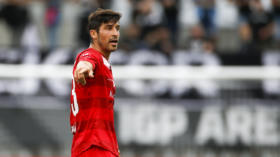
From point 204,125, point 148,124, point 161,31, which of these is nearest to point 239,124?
point 204,125

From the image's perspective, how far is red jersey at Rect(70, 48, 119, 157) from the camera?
5191mm

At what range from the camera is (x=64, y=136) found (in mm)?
10898

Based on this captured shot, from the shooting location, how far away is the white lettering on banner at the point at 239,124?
431 inches

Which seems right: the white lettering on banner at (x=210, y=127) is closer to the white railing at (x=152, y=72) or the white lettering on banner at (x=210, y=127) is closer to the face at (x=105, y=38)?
the white railing at (x=152, y=72)

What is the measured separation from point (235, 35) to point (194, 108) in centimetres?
184

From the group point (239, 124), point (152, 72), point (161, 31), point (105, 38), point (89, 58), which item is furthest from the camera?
point (161, 31)

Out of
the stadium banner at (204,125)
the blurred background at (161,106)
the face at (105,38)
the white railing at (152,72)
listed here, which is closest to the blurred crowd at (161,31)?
the blurred background at (161,106)

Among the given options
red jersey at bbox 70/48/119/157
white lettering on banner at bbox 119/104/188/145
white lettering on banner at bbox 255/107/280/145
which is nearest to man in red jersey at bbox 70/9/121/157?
red jersey at bbox 70/48/119/157

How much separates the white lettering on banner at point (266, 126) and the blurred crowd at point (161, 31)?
40cm

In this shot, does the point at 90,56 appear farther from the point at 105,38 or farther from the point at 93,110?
the point at 93,110

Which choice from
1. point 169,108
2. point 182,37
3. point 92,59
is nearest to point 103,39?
point 92,59

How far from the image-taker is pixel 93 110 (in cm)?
523

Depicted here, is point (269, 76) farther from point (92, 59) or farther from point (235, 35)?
point (92, 59)

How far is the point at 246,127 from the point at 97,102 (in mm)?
6165
